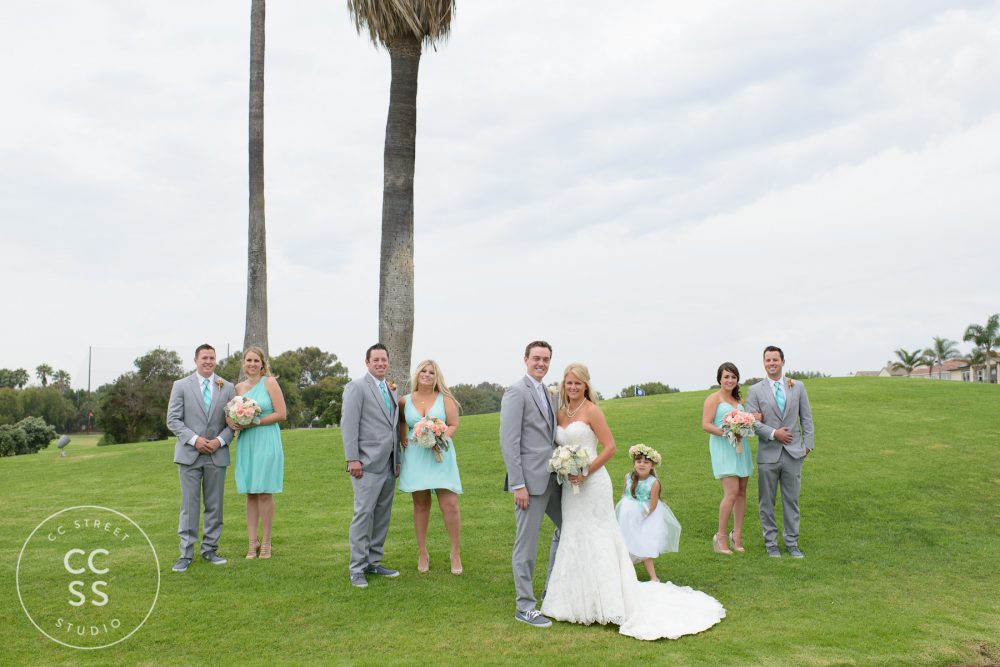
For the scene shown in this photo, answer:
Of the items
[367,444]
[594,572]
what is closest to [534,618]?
[594,572]

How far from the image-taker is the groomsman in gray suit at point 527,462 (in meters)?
7.10

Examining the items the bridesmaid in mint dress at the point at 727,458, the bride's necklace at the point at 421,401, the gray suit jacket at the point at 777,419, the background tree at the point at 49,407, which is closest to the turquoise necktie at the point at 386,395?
the bride's necklace at the point at 421,401

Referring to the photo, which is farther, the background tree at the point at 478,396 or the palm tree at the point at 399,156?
the background tree at the point at 478,396

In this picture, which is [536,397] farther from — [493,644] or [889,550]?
[889,550]

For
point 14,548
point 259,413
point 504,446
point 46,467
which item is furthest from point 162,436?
point 504,446

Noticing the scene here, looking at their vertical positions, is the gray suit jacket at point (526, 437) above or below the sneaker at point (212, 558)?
above

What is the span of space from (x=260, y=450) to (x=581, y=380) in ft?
13.4

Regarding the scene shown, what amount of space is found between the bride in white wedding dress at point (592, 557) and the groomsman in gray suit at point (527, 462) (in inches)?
9.3

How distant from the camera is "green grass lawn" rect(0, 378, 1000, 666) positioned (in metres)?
6.42

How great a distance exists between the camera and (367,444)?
326 inches

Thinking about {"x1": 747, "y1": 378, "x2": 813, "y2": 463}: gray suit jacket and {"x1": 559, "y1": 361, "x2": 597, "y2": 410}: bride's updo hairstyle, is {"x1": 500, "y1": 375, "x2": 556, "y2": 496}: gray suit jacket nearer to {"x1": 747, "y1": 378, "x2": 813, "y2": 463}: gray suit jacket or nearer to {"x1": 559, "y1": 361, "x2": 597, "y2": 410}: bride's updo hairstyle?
{"x1": 559, "y1": 361, "x2": 597, "y2": 410}: bride's updo hairstyle

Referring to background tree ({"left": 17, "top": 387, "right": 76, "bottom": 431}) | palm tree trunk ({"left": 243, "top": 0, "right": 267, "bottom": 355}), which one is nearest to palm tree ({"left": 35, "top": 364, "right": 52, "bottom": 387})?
background tree ({"left": 17, "top": 387, "right": 76, "bottom": 431})

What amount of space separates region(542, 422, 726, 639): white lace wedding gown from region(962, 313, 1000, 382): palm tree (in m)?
96.3

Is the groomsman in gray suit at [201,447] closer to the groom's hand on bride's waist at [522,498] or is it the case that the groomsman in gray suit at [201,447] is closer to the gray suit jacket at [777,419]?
the groom's hand on bride's waist at [522,498]
